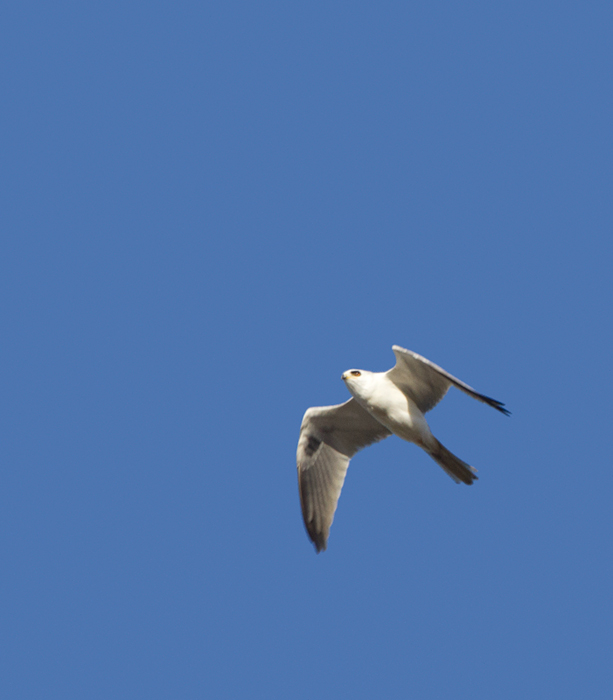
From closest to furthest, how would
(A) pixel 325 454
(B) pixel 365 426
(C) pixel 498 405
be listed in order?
(C) pixel 498 405, (B) pixel 365 426, (A) pixel 325 454

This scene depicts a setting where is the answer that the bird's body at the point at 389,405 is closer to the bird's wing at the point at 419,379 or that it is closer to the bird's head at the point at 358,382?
the bird's head at the point at 358,382

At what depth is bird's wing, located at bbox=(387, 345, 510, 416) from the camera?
10.7 m

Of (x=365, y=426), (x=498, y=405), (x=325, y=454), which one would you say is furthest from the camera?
(x=325, y=454)

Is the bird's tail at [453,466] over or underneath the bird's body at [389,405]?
underneath

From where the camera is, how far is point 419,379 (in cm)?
1127

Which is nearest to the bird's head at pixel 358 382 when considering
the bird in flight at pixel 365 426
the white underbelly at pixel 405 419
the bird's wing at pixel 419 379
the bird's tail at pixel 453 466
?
the bird in flight at pixel 365 426

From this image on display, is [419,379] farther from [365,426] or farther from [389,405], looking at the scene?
[365,426]

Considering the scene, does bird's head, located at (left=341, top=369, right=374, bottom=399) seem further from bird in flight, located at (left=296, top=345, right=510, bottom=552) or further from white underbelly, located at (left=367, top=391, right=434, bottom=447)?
white underbelly, located at (left=367, top=391, right=434, bottom=447)

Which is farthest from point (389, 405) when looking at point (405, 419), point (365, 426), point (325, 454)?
point (325, 454)

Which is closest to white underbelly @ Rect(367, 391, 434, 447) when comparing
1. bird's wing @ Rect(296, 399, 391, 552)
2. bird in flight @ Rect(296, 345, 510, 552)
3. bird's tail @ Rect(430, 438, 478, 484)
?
bird in flight @ Rect(296, 345, 510, 552)

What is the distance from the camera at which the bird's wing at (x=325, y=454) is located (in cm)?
1252

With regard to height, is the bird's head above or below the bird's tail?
above

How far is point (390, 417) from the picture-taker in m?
11.1

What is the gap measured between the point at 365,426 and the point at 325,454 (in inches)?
29.1
